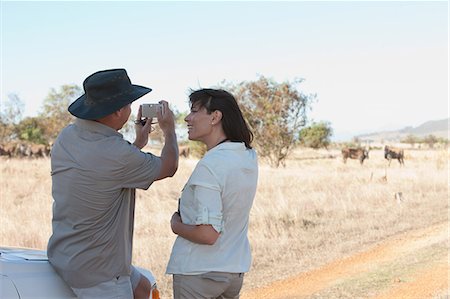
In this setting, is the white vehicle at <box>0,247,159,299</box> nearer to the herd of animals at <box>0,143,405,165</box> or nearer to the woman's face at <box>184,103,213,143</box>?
the woman's face at <box>184,103,213,143</box>

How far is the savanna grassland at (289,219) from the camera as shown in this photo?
9.60 m

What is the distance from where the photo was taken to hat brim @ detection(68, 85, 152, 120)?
330cm

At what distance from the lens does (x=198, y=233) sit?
3.28 metres

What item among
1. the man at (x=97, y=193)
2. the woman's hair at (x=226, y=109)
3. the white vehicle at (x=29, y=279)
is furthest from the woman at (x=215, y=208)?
the white vehicle at (x=29, y=279)

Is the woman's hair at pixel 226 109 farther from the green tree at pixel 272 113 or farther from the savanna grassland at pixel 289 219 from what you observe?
the green tree at pixel 272 113

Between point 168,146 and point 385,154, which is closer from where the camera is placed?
point 168,146

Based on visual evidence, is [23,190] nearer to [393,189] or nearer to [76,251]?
[393,189]

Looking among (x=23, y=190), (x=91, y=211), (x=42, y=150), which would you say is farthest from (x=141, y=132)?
(x=42, y=150)

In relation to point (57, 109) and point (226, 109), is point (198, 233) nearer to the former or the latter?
point (226, 109)

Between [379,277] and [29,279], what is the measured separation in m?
6.33

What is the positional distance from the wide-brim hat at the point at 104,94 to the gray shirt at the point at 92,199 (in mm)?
74

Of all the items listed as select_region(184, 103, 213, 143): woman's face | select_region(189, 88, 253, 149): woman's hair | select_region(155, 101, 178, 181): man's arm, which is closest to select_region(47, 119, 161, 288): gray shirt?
select_region(155, 101, 178, 181): man's arm

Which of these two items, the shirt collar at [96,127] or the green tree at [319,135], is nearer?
the shirt collar at [96,127]

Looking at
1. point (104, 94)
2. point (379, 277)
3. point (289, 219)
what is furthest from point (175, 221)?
point (289, 219)
